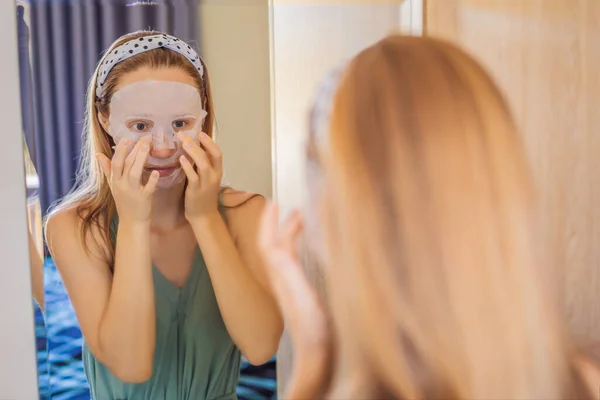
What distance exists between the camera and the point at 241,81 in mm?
846

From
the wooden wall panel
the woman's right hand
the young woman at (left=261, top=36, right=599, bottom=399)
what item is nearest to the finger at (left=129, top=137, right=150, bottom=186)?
the woman's right hand

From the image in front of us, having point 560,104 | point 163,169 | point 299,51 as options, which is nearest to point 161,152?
point 163,169

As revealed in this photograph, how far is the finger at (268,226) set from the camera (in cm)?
86

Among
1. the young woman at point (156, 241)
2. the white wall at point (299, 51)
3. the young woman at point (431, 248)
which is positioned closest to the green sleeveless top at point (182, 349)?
the young woman at point (156, 241)

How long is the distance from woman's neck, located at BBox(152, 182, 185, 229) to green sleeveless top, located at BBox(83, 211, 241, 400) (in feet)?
0.20

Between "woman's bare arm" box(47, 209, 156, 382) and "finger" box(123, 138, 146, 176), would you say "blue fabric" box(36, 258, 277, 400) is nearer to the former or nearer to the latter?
"woman's bare arm" box(47, 209, 156, 382)

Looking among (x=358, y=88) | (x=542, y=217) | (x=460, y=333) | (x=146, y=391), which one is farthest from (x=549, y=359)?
(x=146, y=391)

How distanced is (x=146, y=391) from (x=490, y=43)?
29.1 inches

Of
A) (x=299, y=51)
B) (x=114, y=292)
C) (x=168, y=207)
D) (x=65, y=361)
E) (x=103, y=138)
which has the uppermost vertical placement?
(x=299, y=51)

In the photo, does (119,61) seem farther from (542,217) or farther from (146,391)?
(542,217)

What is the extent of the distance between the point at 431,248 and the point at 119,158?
1.47 ft

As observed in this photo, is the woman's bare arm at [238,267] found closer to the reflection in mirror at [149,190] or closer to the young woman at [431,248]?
the reflection in mirror at [149,190]

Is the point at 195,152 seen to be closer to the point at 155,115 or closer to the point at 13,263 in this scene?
the point at 155,115

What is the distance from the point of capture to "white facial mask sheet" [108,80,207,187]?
814mm
